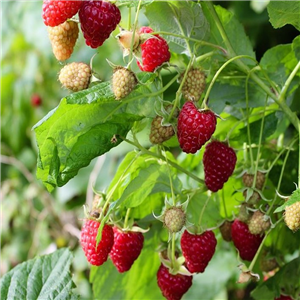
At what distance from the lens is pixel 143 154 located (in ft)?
4.56

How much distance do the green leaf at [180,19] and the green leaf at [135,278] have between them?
19.4 inches

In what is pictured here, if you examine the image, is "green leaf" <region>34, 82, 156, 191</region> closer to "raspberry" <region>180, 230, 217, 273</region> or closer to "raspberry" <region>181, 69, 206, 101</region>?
"raspberry" <region>181, 69, 206, 101</region>

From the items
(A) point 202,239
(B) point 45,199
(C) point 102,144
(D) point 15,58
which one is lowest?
(B) point 45,199

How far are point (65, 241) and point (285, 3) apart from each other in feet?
7.67

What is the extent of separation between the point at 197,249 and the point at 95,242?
218 mm

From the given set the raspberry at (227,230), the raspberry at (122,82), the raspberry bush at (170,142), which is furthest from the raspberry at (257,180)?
the raspberry at (122,82)

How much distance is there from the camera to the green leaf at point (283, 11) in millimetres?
1302

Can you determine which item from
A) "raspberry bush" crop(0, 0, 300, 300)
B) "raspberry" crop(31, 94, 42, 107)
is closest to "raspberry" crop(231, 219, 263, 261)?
"raspberry bush" crop(0, 0, 300, 300)

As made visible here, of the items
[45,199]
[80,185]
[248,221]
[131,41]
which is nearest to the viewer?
[131,41]

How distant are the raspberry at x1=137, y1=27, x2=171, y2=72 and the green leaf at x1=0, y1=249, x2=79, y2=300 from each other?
0.54 metres

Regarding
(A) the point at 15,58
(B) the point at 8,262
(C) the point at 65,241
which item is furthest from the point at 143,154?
(A) the point at 15,58

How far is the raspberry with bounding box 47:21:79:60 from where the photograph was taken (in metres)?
1.24

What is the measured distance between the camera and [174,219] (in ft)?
4.16

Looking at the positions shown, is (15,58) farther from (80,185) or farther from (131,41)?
(131,41)
